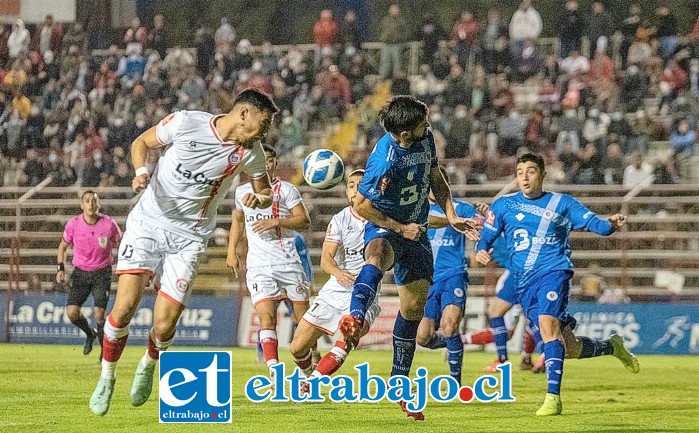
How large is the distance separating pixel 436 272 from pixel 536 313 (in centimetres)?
223

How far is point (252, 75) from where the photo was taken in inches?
1054

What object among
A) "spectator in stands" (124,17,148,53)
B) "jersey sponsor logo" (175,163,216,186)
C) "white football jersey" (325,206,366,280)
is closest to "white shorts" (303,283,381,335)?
"white football jersey" (325,206,366,280)

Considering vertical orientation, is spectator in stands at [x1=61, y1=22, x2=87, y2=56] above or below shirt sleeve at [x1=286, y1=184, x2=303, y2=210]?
above

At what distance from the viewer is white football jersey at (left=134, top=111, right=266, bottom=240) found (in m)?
8.67

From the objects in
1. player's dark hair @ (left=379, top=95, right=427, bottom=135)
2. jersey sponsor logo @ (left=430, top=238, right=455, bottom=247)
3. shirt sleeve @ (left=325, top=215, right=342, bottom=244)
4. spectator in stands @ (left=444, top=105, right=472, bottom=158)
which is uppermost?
spectator in stands @ (left=444, top=105, right=472, bottom=158)

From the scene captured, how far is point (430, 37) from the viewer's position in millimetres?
25734

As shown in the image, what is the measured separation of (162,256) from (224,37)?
63.2 ft

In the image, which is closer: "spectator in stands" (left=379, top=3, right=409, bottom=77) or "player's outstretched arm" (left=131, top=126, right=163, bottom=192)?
"player's outstretched arm" (left=131, top=126, right=163, bottom=192)

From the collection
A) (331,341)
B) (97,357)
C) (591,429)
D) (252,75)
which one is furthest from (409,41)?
(591,429)

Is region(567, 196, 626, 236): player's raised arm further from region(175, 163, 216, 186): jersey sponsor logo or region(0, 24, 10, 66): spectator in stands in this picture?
region(0, 24, 10, 66): spectator in stands

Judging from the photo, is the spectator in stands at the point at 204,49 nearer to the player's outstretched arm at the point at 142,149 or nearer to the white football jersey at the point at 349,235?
the white football jersey at the point at 349,235

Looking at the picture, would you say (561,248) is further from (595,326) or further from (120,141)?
(120,141)

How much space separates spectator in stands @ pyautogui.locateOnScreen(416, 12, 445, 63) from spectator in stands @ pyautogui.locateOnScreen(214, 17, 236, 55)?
4.70 meters

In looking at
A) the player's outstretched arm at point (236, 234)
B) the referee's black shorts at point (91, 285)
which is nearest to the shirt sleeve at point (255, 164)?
the player's outstretched arm at point (236, 234)
